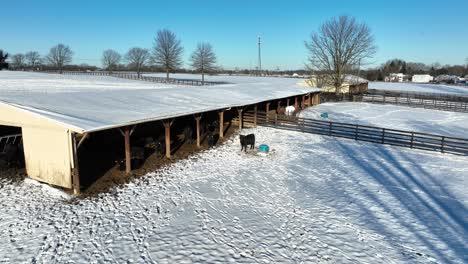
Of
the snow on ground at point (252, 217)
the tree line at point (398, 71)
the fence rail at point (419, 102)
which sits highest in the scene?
the tree line at point (398, 71)

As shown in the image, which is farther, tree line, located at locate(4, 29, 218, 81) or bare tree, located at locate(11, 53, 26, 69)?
bare tree, located at locate(11, 53, 26, 69)

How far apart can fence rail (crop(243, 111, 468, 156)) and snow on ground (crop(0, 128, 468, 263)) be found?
2.74m

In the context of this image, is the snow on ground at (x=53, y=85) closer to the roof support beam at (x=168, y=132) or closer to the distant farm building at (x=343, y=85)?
the distant farm building at (x=343, y=85)

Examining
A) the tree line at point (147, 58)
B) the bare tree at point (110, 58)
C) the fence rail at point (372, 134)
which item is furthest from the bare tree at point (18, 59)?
the fence rail at point (372, 134)

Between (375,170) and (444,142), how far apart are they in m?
6.51

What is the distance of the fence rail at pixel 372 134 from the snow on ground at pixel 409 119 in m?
3.51

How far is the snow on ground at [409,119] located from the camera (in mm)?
23625

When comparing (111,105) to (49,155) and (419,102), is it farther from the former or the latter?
(419,102)

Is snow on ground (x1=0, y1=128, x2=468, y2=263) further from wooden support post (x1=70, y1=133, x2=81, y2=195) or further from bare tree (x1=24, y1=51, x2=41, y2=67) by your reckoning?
bare tree (x1=24, y1=51, x2=41, y2=67)

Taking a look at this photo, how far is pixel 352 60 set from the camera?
143 ft

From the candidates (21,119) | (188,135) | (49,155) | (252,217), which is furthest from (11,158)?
(252,217)

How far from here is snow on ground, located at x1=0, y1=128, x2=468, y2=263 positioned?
7.32m

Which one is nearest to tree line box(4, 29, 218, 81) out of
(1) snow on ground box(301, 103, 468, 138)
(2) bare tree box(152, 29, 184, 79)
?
(2) bare tree box(152, 29, 184, 79)

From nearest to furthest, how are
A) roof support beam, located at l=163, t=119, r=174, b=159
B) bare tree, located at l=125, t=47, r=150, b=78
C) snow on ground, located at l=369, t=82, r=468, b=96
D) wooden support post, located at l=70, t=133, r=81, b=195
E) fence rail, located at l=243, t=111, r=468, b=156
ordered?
wooden support post, located at l=70, t=133, r=81, b=195
roof support beam, located at l=163, t=119, r=174, b=159
fence rail, located at l=243, t=111, r=468, b=156
snow on ground, located at l=369, t=82, r=468, b=96
bare tree, located at l=125, t=47, r=150, b=78
